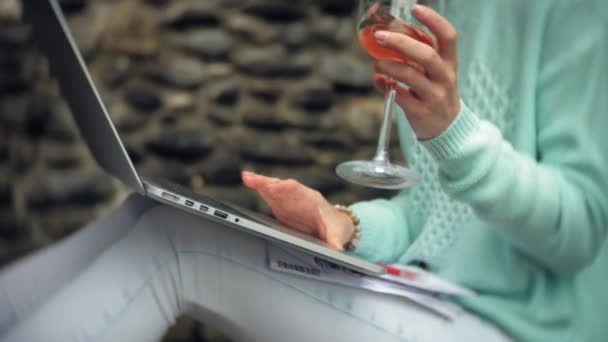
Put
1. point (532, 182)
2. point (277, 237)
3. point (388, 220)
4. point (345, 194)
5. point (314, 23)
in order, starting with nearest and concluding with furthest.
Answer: point (277, 237)
point (532, 182)
point (388, 220)
point (345, 194)
point (314, 23)

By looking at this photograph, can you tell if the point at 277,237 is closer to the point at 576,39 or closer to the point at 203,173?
the point at 576,39

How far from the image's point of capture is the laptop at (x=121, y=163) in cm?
52

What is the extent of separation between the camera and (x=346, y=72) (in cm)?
163

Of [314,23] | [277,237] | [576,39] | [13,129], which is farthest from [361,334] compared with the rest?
[13,129]

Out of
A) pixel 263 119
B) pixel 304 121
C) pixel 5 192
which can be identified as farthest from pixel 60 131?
pixel 304 121

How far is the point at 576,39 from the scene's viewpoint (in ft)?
2.15

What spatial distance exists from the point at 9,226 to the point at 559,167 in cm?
142

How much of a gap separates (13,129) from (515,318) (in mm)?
1370

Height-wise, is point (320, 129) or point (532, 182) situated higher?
point (532, 182)

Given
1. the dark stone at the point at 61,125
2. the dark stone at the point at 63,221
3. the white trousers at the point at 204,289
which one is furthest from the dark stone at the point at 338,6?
the white trousers at the point at 204,289

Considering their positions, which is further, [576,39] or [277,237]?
[576,39]

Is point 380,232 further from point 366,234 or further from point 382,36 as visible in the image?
point 382,36

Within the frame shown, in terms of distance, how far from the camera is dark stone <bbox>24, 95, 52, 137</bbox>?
151 cm

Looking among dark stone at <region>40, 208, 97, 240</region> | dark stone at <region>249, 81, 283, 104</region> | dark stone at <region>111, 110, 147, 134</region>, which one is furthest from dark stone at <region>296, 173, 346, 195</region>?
dark stone at <region>40, 208, 97, 240</region>
